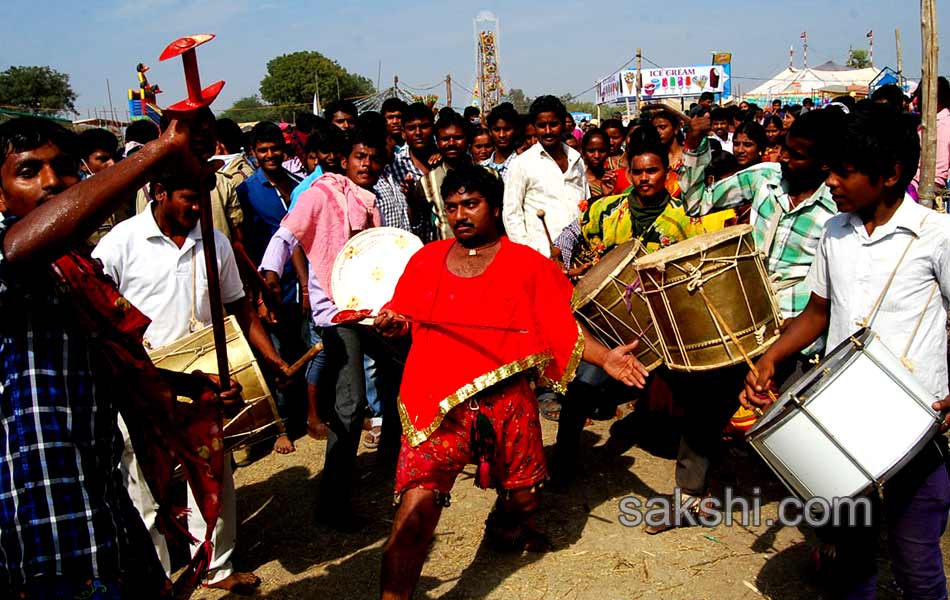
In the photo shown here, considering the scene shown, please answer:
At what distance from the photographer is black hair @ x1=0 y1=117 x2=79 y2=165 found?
2080 millimetres

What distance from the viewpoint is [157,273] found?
3.62 meters

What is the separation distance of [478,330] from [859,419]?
5.32 feet

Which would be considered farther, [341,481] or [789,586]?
[341,481]

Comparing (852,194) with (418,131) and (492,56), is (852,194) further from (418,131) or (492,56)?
(492,56)

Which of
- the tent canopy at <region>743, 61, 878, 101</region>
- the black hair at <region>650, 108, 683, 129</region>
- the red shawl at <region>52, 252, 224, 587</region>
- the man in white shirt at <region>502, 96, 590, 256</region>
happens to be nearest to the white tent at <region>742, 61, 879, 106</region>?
the tent canopy at <region>743, 61, 878, 101</region>

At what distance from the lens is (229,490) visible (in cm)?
382

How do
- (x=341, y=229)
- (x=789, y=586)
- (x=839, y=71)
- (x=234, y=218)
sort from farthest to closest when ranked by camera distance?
(x=839, y=71)
(x=234, y=218)
(x=341, y=229)
(x=789, y=586)

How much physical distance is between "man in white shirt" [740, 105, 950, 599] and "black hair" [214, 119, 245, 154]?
598cm

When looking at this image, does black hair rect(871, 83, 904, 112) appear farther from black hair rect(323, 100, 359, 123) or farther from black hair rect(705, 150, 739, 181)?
black hair rect(323, 100, 359, 123)

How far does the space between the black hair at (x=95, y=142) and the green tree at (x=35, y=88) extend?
58.4m

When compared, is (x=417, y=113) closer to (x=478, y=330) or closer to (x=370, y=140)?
(x=370, y=140)

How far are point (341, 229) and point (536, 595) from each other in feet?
8.18

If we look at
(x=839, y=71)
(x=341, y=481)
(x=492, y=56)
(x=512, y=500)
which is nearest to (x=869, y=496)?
(x=512, y=500)

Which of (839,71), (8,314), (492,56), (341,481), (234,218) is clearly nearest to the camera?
(8,314)
